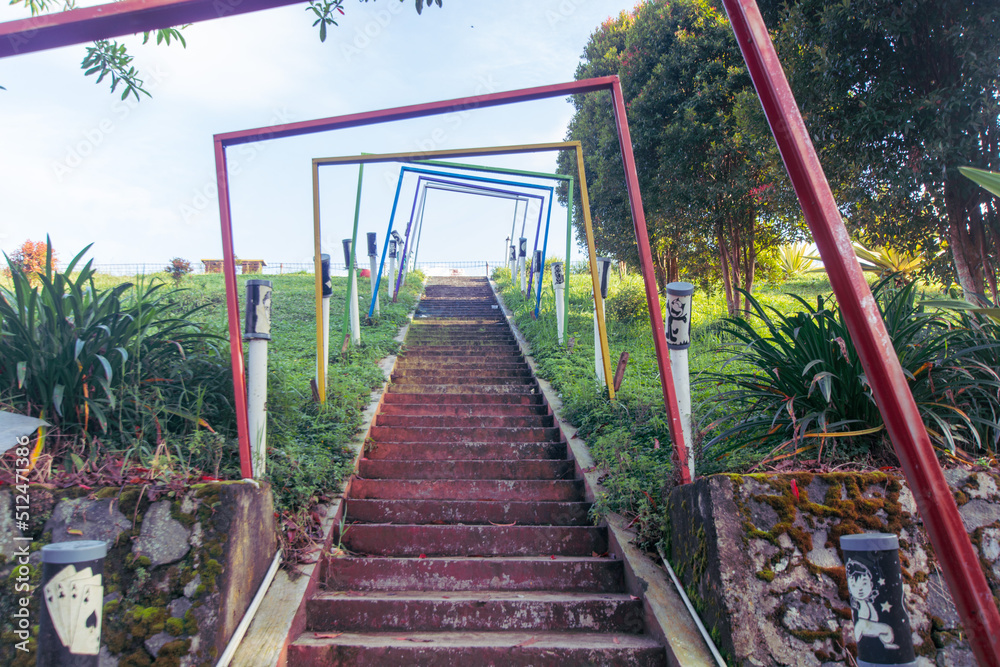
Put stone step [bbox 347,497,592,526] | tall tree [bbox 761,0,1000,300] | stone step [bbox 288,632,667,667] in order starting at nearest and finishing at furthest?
1. stone step [bbox 288,632,667,667]
2. stone step [bbox 347,497,592,526]
3. tall tree [bbox 761,0,1000,300]

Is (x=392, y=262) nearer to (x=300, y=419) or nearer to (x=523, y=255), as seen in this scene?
(x=523, y=255)

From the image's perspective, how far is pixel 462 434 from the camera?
16.8 feet

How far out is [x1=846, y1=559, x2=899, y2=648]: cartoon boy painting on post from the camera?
1664mm

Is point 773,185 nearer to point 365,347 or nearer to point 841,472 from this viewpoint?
point 365,347

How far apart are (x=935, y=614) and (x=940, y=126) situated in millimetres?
4184

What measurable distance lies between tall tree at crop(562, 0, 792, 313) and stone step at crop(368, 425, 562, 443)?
5086mm

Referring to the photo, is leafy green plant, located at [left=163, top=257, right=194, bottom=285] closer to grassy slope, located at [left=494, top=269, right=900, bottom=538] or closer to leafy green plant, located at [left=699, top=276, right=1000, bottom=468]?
grassy slope, located at [left=494, top=269, right=900, bottom=538]

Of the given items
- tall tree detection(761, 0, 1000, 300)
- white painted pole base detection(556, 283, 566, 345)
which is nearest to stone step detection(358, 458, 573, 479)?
white painted pole base detection(556, 283, 566, 345)

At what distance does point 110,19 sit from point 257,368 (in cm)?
197

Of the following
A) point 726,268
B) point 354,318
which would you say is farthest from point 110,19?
point 726,268

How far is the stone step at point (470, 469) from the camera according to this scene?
4.50 meters

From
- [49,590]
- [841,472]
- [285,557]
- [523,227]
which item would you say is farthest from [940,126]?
[523,227]

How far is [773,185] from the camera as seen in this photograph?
7.89 m

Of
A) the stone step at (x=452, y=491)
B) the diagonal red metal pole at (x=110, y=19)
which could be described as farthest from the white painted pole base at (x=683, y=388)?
the diagonal red metal pole at (x=110, y=19)
